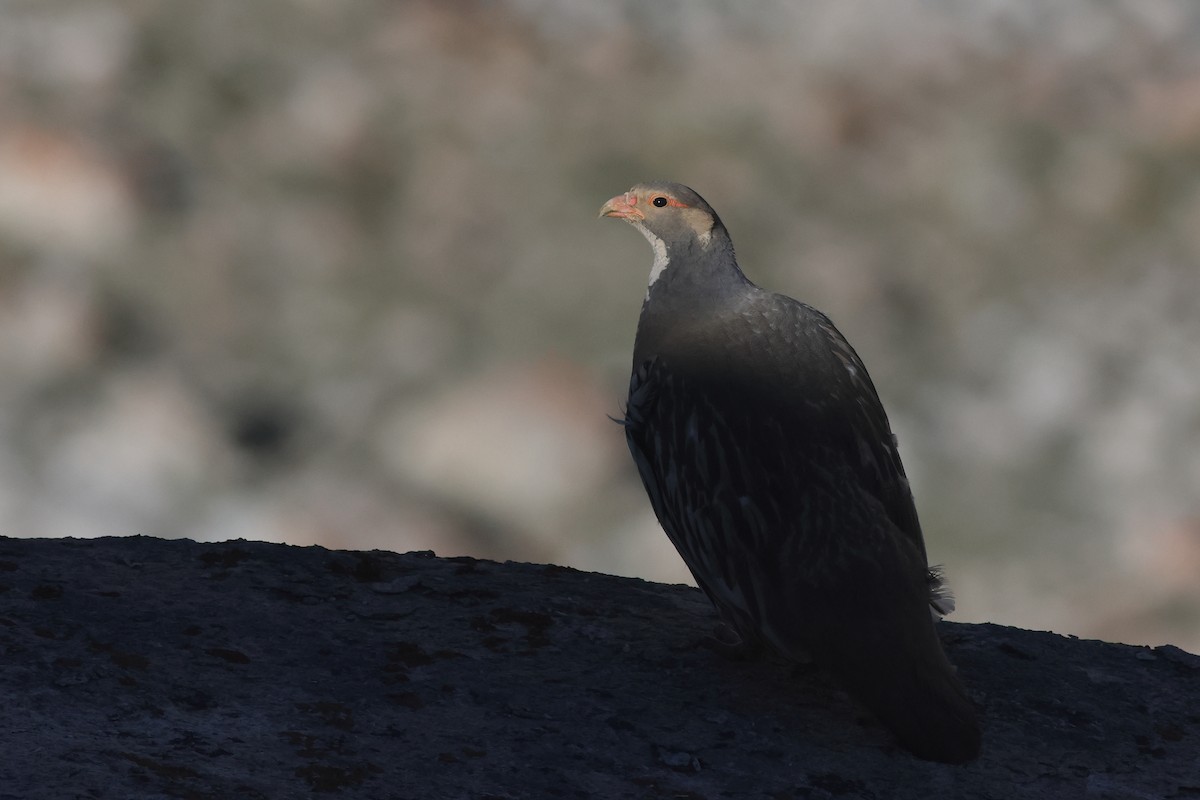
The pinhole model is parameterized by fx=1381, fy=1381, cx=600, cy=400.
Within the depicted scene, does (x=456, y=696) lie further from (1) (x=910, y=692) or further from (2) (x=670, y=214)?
(2) (x=670, y=214)

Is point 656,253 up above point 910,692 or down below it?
above

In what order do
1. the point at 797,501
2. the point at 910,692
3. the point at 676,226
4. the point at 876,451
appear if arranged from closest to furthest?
the point at 910,692 < the point at 797,501 < the point at 876,451 < the point at 676,226

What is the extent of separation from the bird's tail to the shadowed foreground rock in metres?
0.07

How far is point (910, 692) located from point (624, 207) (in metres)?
2.36

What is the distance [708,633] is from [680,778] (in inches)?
43.0

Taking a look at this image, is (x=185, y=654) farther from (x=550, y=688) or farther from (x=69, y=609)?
(x=550, y=688)

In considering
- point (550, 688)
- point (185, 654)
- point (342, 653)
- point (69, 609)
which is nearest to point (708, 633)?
point (550, 688)

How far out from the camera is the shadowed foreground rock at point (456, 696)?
3.58 m

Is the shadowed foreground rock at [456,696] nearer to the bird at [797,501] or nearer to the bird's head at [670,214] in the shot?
the bird at [797,501]

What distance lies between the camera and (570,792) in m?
3.63

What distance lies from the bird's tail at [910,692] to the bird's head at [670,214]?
5.93ft

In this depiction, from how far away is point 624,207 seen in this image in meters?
5.54

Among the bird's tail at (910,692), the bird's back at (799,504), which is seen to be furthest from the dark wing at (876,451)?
the bird's tail at (910,692)

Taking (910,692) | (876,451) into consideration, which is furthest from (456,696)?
(876,451)
